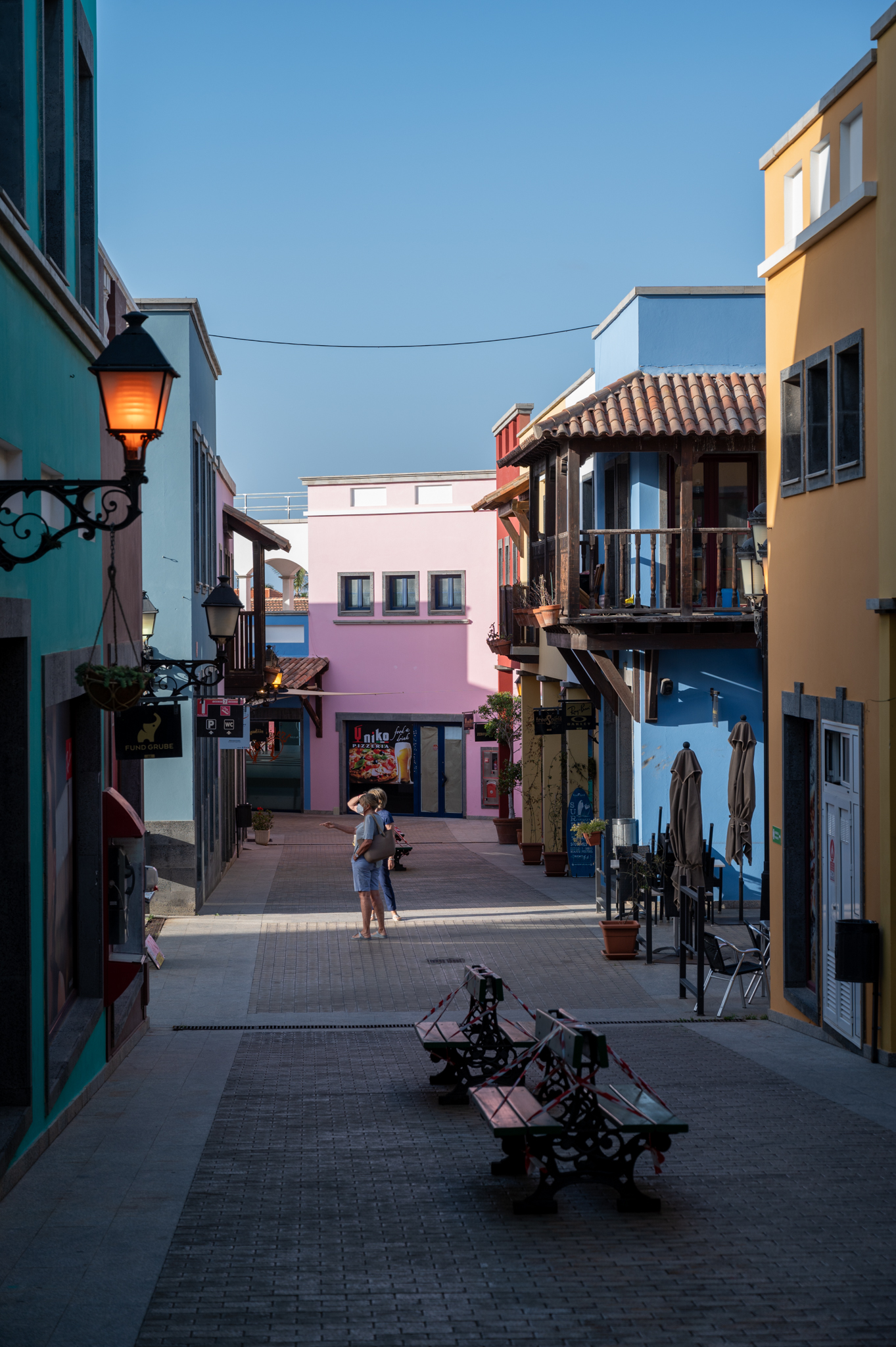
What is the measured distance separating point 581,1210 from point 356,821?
1124 inches

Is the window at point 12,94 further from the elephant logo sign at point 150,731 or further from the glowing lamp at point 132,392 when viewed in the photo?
the elephant logo sign at point 150,731

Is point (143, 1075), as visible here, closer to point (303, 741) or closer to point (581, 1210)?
point (581, 1210)

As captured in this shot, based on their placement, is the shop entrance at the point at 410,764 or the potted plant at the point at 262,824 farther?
the shop entrance at the point at 410,764

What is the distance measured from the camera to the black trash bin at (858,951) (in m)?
9.74

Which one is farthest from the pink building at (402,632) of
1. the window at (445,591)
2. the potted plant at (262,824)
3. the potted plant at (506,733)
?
the potted plant at (262,824)

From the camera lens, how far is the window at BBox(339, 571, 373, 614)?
122ft

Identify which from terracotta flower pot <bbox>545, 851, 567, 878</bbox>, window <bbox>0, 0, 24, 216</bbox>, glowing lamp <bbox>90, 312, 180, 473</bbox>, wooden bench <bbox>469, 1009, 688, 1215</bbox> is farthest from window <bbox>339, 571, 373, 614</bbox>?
glowing lamp <bbox>90, 312, 180, 473</bbox>

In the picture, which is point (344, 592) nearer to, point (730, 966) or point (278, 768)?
point (278, 768)

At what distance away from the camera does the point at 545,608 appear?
1877cm

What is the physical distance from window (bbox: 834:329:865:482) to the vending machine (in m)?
25.4

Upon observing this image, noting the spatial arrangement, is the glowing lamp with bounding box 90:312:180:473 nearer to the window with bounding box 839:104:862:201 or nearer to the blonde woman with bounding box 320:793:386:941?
the window with bounding box 839:104:862:201

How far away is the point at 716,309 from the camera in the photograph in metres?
19.2

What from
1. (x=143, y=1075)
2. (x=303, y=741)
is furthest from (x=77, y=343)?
(x=303, y=741)

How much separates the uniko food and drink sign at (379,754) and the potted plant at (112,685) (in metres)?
28.5
